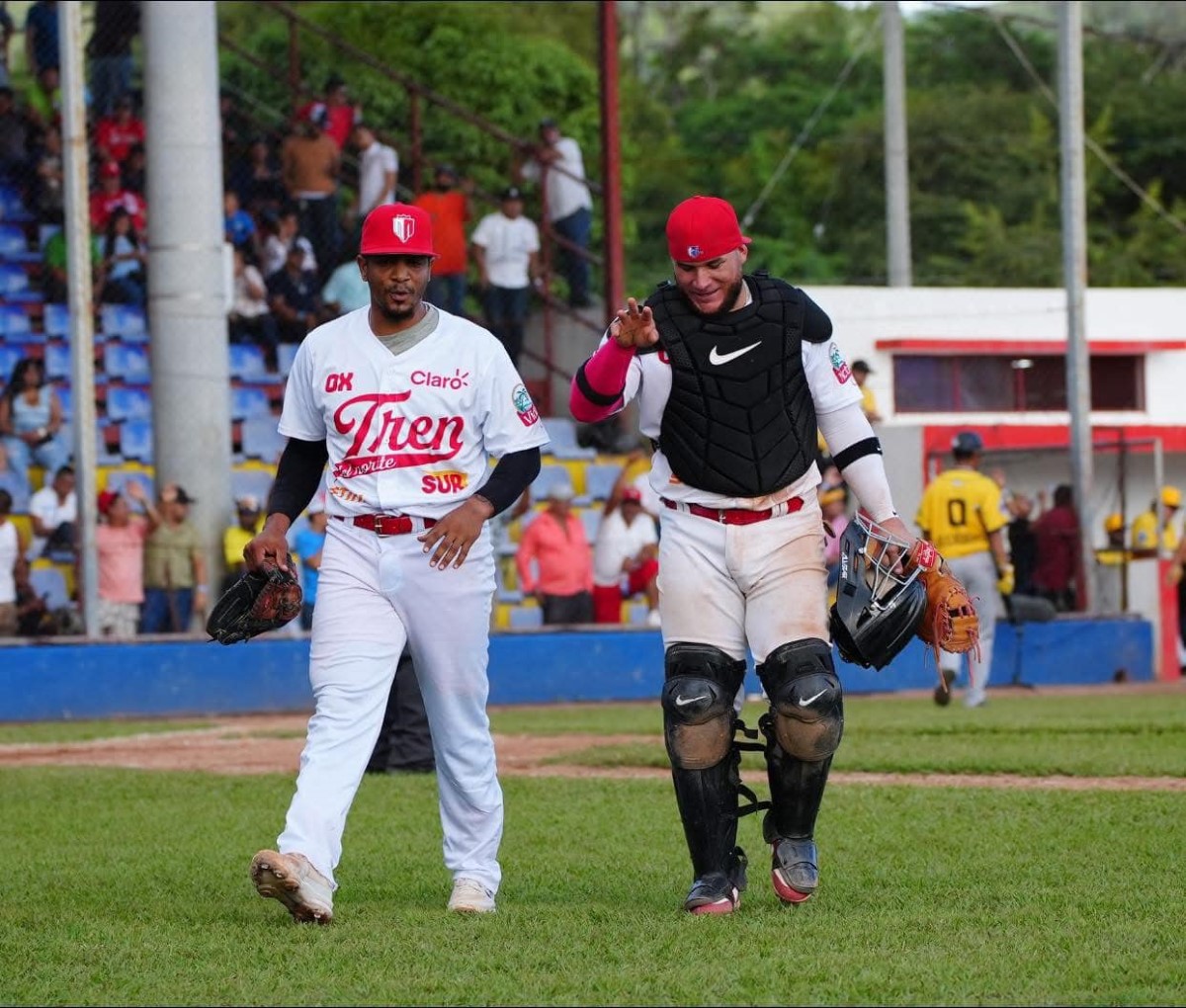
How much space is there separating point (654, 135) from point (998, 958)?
53.5 metres

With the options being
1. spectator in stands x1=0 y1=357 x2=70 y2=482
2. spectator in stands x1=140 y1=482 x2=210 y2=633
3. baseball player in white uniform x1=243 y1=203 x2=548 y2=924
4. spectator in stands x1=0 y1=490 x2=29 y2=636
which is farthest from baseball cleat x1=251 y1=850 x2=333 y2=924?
spectator in stands x1=0 y1=357 x2=70 y2=482

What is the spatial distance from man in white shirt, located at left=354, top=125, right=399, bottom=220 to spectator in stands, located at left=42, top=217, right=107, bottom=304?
2761mm

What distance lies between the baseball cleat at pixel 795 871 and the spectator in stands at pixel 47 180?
17566 mm

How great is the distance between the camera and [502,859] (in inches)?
325

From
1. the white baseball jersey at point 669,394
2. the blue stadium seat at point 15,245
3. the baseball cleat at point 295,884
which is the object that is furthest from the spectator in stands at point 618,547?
the baseball cleat at point 295,884

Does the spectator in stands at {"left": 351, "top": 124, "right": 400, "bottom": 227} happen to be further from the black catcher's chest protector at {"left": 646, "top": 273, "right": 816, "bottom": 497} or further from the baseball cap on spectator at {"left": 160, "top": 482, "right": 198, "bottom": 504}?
the black catcher's chest protector at {"left": 646, "top": 273, "right": 816, "bottom": 497}

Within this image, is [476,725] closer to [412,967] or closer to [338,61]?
[412,967]

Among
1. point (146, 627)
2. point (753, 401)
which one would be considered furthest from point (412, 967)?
point (146, 627)

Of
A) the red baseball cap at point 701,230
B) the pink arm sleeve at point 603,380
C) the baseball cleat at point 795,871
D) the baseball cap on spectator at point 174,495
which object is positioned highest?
the red baseball cap at point 701,230

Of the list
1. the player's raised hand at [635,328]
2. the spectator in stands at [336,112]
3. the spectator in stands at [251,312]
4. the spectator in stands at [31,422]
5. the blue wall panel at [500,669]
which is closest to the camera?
the player's raised hand at [635,328]

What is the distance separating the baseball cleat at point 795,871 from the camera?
673 centimetres

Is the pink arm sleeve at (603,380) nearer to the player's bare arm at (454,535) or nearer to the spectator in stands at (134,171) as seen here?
the player's bare arm at (454,535)

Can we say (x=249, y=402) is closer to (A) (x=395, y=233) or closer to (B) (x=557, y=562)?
(B) (x=557, y=562)

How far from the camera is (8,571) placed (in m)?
18.1
